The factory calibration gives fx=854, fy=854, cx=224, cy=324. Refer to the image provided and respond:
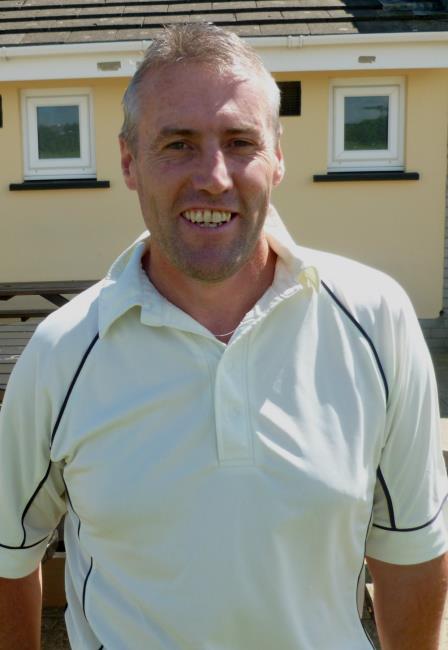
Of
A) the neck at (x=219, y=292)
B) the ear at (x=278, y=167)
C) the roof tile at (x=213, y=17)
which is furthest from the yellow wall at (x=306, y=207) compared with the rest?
the neck at (x=219, y=292)

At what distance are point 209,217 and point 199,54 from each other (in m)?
0.31

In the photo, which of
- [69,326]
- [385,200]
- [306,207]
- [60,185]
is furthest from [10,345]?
[385,200]

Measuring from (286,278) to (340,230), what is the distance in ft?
22.0

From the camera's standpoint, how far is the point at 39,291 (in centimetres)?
730

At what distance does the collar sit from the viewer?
160 cm

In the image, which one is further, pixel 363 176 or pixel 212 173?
pixel 363 176

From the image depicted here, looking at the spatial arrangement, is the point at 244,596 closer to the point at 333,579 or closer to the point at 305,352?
the point at 333,579

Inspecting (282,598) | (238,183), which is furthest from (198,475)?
(238,183)

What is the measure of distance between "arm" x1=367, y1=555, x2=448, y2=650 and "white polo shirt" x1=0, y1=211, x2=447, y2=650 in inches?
1.6

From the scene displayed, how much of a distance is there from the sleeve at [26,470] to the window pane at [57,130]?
6.97 meters

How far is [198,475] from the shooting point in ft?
4.91

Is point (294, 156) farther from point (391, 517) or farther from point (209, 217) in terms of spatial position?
point (391, 517)

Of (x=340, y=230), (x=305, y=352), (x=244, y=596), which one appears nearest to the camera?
(x=244, y=596)

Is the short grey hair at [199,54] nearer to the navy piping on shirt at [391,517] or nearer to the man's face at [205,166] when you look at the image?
the man's face at [205,166]
